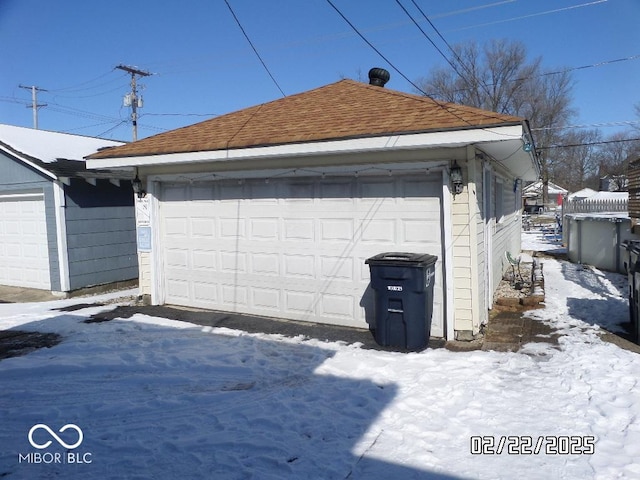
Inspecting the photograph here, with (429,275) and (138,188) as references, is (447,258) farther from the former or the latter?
(138,188)

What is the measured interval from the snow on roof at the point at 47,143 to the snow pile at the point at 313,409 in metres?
5.96

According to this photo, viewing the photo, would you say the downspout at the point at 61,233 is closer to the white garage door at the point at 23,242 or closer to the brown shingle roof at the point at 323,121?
the white garage door at the point at 23,242

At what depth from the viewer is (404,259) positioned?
584 cm

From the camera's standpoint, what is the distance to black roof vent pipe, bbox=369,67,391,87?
932 cm

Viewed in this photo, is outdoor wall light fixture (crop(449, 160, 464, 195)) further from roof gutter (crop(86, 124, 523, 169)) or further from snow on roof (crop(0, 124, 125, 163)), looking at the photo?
snow on roof (crop(0, 124, 125, 163))

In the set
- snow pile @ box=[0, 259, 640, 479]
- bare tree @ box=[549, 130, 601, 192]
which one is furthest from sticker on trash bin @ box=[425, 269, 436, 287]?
bare tree @ box=[549, 130, 601, 192]

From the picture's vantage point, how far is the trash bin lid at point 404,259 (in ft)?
18.8

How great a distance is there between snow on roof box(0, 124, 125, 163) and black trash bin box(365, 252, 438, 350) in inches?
320

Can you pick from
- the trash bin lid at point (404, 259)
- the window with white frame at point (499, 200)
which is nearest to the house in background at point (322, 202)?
the window with white frame at point (499, 200)

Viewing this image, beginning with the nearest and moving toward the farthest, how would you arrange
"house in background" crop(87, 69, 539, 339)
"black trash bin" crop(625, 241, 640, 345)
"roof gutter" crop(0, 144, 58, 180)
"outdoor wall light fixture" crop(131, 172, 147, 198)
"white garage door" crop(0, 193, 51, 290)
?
"black trash bin" crop(625, 241, 640, 345) → "house in background" crop(87, 69, 539, 339) → "outdoor wall light fixture" crop(131, 172, 147, 198) → "roof gutter" crop(0, 144, 58, 180) → "white garage door" crop(0, 193, 51, 290)

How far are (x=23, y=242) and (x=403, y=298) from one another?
30.9 ft
